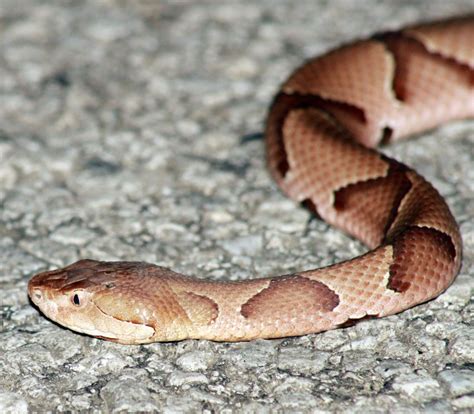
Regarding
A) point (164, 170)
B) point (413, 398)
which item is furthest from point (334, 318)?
point (164, 170)

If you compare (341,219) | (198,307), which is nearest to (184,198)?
(341,219)

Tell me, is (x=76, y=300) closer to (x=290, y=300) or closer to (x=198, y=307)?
(x=198, y=307)

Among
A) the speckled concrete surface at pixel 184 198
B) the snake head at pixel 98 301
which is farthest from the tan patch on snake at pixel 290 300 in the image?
the snake head at pixel 98 301

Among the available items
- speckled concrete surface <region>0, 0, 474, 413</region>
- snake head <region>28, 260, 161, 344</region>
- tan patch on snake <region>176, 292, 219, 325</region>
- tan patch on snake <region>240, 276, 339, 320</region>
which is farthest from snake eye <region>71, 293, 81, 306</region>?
tan patch on snake <region>240, 276, 339, 320</region>

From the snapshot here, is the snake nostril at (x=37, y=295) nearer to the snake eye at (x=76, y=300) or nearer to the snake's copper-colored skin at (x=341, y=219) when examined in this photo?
the snake's copper-colored skin at (x=341, y=219)

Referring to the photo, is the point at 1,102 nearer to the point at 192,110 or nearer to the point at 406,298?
the point at 192,110

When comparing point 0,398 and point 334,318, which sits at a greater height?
point 334,318

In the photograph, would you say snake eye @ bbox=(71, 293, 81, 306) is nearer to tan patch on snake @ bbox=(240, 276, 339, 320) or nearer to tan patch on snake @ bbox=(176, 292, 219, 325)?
tan patch on snake @ bbox=(176, 292, 219, 325)
